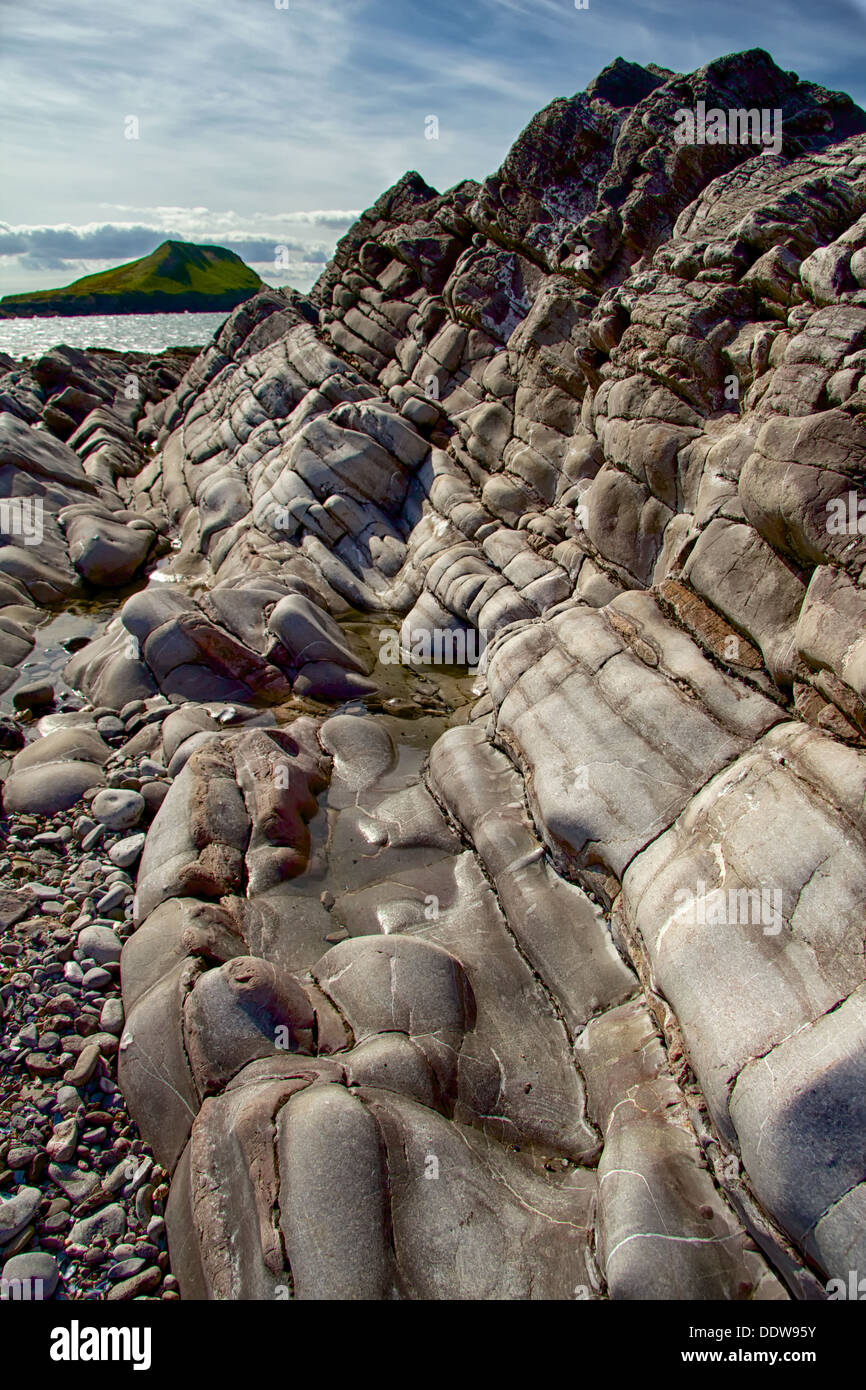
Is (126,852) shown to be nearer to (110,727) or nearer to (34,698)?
(110,727)

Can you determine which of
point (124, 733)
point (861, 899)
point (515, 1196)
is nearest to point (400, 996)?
point (515, 1196)

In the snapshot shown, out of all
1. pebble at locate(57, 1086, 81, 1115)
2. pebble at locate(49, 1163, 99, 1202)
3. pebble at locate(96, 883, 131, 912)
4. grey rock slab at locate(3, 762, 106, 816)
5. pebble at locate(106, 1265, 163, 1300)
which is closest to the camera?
pebble at locate(106, 1265, 163, 1300)

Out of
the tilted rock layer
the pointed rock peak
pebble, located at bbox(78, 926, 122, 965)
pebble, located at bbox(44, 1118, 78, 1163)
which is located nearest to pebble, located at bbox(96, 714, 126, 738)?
the tilted rock layer

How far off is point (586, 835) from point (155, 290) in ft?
545

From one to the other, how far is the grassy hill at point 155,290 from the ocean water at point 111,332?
3.91 meters

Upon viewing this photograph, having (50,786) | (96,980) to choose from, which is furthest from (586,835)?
(50,786)

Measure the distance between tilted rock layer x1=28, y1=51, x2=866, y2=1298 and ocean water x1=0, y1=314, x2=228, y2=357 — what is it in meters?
61.6

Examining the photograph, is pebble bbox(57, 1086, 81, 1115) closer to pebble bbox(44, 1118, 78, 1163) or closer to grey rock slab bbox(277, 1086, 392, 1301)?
pebble bbox(44, 1118, 78, 1163)

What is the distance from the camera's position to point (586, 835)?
9031 mm

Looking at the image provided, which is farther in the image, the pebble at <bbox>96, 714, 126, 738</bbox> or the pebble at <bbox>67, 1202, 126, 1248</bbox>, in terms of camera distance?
the pebble at <bbox>96, 714, 126, 738</bbox>

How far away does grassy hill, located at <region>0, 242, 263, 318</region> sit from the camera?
136 m

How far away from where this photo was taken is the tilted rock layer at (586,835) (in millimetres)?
5707
